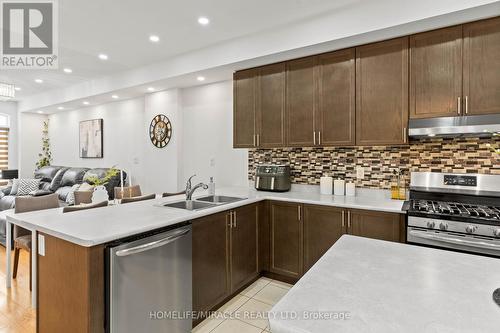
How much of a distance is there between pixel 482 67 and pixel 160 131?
413cm

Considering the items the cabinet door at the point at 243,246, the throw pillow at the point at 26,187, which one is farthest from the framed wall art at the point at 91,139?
the cabinet door at the point at 243,246

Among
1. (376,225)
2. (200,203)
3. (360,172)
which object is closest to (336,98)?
(360,172)

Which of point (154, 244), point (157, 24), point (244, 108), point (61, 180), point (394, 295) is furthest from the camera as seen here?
point (61, 180)

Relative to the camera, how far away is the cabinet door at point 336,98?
107 inches

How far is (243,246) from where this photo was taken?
2.64 m

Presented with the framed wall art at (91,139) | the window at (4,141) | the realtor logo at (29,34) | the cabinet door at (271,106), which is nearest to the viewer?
the realtor logo at (29,34)

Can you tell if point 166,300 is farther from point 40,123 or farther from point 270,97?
point 40,123

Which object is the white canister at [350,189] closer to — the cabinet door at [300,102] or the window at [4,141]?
the cabinet door at [300,102]

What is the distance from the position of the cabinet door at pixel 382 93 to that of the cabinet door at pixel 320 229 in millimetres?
768

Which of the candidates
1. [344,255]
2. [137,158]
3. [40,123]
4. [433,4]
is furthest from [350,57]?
[40,123]

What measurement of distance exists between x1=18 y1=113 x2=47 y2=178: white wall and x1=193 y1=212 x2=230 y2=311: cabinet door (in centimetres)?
672

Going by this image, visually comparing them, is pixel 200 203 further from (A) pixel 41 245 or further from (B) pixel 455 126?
(B) pixel 455 126

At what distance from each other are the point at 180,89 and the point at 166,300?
11.2 feet

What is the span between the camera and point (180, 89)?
439 cm
